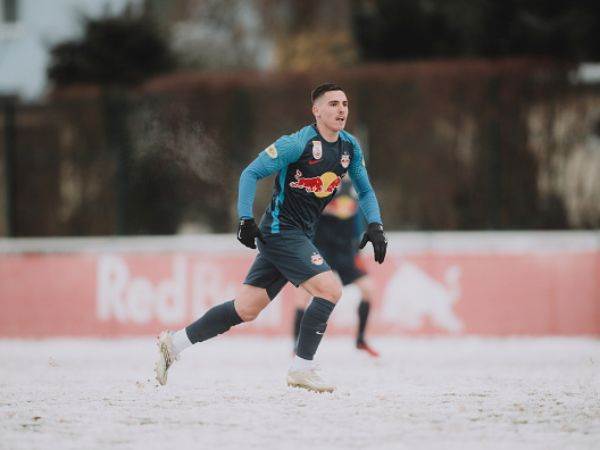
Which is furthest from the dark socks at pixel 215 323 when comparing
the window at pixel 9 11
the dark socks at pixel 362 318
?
the window at pixel 9 11

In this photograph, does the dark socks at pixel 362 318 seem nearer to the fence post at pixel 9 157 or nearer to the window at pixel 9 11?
the fence post at pixel 9 157

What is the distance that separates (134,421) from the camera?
21.4 feet

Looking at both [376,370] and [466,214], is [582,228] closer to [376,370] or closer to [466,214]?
[466,214]

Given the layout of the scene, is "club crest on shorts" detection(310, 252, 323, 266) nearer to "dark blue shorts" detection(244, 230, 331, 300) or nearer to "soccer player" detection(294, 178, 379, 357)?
"dark blue shorts" detection(244, 230, 331, 300)

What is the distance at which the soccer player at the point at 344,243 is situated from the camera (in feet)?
35.6

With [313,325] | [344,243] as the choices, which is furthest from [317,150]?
[344,243]

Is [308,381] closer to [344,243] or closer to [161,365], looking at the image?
[161,365]

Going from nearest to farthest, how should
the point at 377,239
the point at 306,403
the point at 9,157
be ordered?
the point at 306,403, the point at 377,239, the point at 9,157

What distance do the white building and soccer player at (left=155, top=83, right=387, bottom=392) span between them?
1458 cm

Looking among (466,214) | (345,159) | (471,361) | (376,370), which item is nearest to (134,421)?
(345,159)

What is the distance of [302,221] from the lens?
7.70m

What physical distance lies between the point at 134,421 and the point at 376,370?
133 inches

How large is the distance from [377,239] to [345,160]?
55 cm

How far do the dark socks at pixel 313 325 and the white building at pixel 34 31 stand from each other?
14.8m
